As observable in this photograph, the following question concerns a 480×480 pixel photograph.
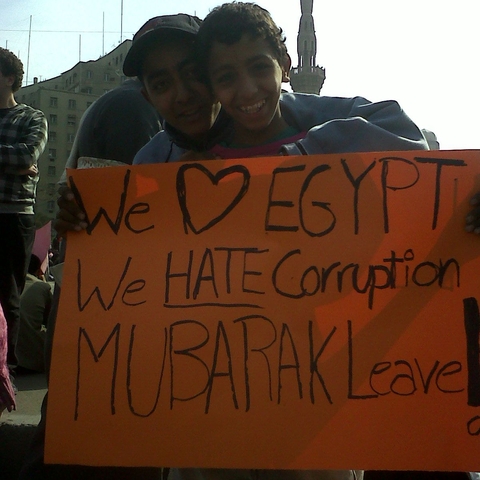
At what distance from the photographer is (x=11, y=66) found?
315cm

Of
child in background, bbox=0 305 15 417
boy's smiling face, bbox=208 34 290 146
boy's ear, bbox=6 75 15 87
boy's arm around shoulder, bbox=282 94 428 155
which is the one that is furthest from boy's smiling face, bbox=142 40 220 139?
boy's ear, bbox=6 75 15 87

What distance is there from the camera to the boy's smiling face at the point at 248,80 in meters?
1.69

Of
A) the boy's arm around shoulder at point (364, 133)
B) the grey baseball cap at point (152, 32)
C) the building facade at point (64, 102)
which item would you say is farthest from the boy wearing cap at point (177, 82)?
the building facade at point (64, 102)

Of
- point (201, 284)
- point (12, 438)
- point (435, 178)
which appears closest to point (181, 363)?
point (201, 284)

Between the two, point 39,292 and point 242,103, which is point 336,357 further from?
point 39,292

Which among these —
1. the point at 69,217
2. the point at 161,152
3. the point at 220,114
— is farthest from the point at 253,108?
the point at 69,217

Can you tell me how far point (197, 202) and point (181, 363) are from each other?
35cm

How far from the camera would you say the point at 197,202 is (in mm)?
1500

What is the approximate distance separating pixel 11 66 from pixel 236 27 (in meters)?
1.80

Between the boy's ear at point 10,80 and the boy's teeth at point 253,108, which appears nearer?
the boy's teeth at point 253,108

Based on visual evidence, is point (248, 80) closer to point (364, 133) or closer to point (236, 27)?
point (236, 27)

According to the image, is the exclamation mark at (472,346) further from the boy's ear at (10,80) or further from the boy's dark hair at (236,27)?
the boy's ear at (10,80)

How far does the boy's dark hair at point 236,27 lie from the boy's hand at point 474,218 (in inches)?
25.7

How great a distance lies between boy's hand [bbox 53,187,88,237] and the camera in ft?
4.99
